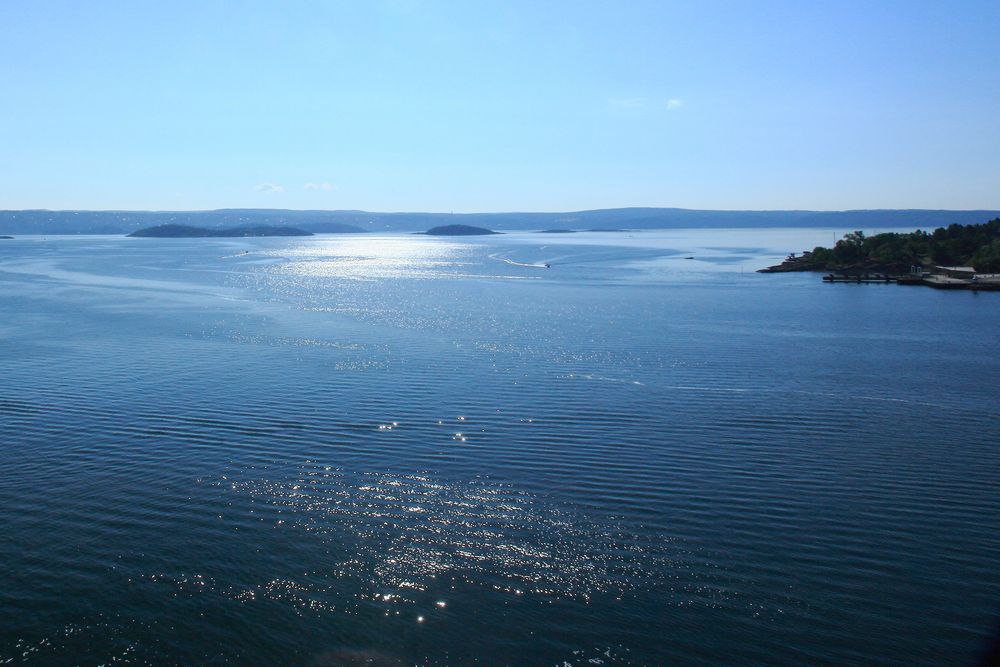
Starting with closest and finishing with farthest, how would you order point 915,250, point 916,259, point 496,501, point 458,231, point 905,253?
point 496,501
point 916,259
point 905,253
point 915,250
point 458,231

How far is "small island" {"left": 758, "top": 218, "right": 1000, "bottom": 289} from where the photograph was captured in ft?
174

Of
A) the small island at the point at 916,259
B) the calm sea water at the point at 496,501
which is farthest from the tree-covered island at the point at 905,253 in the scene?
the calm sea water at the point at 496,501

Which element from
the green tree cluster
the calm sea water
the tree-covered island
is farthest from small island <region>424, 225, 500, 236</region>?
the calm sea water

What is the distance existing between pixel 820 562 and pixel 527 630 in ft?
13.4

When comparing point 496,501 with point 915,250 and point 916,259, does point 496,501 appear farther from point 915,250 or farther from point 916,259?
point 915,250

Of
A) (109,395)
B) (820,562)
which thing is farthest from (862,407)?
(109,395)

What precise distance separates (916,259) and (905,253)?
0.93 meters

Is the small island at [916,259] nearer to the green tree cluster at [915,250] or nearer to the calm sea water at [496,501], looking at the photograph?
the green tree cluster at [915,250]

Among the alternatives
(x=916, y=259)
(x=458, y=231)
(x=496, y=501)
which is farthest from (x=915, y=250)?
(x=458, y=231)

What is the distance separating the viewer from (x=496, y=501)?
1148 cm

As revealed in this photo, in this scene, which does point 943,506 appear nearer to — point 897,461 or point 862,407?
point 897,461

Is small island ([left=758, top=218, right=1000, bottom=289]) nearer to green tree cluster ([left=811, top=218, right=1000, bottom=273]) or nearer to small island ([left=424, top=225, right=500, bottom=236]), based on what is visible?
green tree cluster ([left=811, top=218, right=1000, bottom=273])

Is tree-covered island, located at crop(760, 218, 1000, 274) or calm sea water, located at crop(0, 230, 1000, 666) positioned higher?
tree-covered island, located at crop(760, 218, 1000, 274)

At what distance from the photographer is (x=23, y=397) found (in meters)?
17.8
